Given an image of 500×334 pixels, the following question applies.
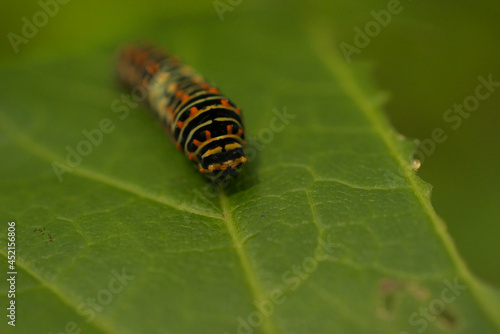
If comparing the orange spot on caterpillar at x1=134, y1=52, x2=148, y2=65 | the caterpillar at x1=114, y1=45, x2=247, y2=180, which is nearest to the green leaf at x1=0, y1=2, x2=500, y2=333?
the caterpillar at x1=114, y1=45, x2=247, y2=180

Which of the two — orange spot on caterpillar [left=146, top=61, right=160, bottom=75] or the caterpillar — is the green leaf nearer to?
the caterpillar

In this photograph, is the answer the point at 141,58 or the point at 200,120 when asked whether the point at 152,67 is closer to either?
the point at 141,58

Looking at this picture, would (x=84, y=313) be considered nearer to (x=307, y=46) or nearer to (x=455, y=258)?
(x=455, y=258)

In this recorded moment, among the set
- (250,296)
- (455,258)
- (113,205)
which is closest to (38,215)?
(113,205)

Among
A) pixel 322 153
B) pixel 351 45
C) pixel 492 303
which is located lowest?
pixel 492 303

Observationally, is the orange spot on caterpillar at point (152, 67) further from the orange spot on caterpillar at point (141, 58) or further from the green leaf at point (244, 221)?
the green leaf at point (244, 221)

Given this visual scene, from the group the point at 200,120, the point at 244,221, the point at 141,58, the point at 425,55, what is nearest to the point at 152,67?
the point at 141,58

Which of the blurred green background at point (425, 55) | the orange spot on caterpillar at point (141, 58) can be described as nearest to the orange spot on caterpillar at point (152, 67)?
the orange spot on caterpillar at point (141, 58)
